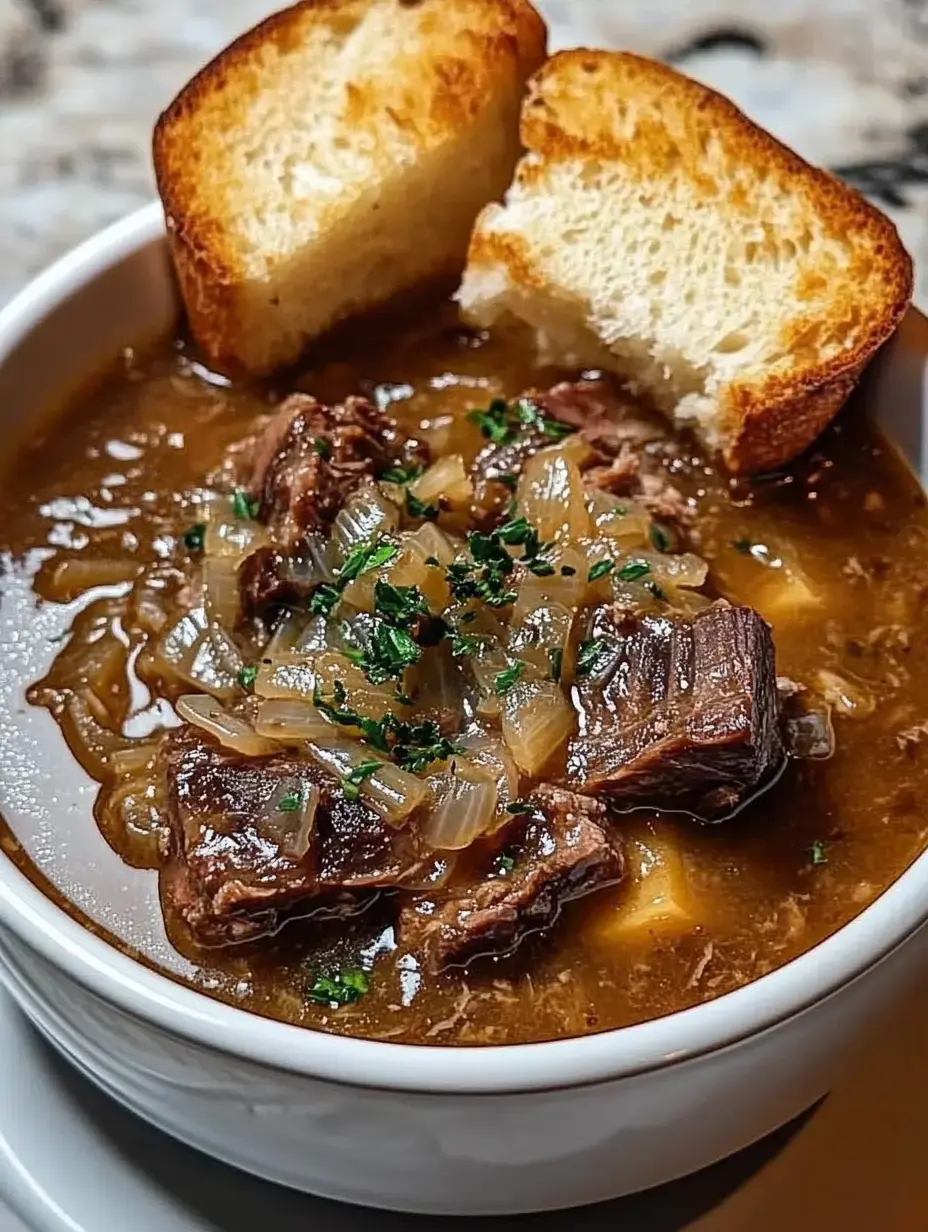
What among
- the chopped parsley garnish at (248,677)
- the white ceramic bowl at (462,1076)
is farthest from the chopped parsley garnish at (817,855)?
the chopped parsley garnish at (248,677)

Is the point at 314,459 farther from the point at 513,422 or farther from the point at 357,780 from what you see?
the point at 357,780

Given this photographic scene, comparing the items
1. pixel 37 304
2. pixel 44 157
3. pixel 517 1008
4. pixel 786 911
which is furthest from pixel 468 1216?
pixel 44 157

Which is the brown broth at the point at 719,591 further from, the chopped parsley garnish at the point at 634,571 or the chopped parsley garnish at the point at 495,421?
the chopped parsley garnish at the point at 634,571

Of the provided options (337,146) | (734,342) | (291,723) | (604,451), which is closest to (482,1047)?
(291,723)

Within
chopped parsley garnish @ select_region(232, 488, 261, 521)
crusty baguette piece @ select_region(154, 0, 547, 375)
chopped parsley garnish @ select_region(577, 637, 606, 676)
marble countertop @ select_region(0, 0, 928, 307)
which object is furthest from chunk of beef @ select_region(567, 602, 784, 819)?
marble countertop @ select_region(0, 0, 928, 307)

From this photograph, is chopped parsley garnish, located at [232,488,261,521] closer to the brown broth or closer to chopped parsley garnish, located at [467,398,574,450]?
the brown broth

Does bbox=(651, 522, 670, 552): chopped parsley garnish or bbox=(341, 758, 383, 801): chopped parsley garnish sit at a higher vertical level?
bbox=(341, 758, 383, 801): chopped parsley garnish
